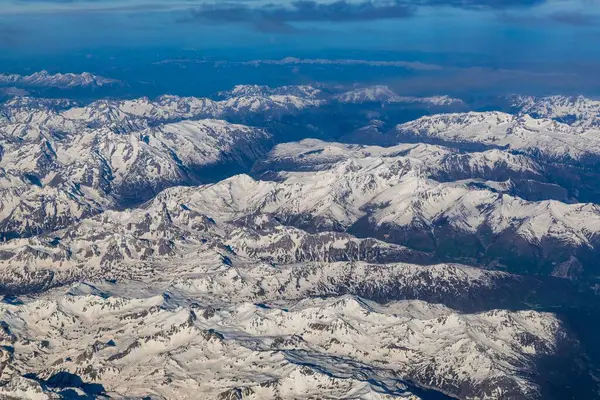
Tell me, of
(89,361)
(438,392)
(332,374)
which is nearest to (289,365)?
(332,374)

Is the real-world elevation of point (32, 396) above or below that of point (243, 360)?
above

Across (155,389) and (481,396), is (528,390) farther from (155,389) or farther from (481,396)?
(155,389)

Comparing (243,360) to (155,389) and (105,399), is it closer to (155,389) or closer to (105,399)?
(155,389)

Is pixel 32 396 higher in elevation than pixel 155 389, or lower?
higher

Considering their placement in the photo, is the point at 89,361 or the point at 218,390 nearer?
the point at 218,390

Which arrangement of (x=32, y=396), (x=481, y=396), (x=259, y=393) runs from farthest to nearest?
1. (x=481, y=396)
2. (x=259, y=393)
3. (x=32, y=396)

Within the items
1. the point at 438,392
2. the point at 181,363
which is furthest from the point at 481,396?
the point at 181,363

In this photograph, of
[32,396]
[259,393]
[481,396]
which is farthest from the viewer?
[481,396]

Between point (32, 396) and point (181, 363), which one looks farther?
point (181, 363)
